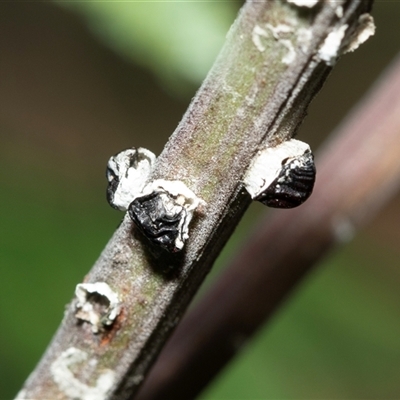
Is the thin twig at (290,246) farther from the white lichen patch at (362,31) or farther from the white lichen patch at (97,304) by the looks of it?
the white lichen patch at (362,31)

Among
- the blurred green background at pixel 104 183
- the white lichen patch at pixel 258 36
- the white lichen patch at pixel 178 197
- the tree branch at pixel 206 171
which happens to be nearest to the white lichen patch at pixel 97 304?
the tree branch at pixel 206 171

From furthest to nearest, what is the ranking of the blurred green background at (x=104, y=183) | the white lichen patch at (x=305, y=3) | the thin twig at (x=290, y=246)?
1. the blurred green background at (x=104, y=183)
2. the thin twig at (x=290, y=246)
3. the white lichen patch at (x=305, y=3)

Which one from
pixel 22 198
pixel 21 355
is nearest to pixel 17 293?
pixel 21 355

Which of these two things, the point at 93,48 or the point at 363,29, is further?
the point at 93,48

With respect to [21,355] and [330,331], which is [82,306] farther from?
[330,331]

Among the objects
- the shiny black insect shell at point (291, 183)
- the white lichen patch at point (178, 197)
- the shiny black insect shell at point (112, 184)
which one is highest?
the shiny black insect shell at point (291, 183)

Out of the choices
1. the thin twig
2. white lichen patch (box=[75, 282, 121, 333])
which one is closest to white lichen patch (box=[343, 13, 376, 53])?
white lichen patch (box=[75, 282, 121, 333])

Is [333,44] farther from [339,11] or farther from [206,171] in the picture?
[206,171]
